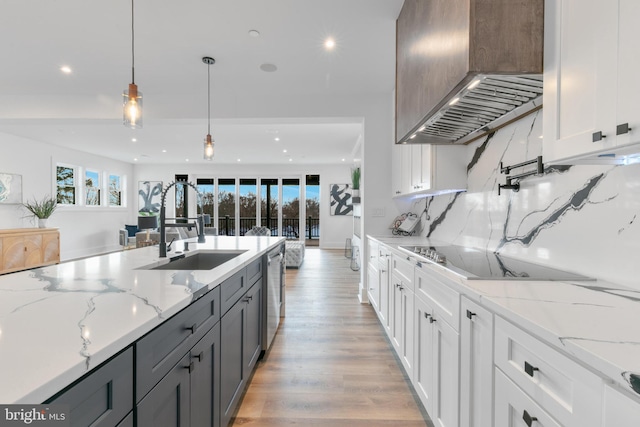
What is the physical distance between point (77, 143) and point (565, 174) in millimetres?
9048

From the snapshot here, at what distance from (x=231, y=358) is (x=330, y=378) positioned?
2.95 feet

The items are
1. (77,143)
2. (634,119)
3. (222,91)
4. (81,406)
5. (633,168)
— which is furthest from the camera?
(77,143)

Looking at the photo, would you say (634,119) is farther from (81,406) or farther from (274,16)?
(274,16)

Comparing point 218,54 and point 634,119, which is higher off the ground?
point 218,54

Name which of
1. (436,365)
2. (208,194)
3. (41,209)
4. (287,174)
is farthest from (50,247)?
(436,365)

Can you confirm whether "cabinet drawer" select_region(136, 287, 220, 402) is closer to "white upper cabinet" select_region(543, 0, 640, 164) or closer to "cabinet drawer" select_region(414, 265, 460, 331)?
"cabinet drawer" select_region(414, 265, 460, 331)

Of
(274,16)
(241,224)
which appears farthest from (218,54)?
(241,224)

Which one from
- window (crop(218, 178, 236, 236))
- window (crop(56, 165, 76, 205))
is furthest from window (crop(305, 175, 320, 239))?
window (crop(56, 165, 76, 205))

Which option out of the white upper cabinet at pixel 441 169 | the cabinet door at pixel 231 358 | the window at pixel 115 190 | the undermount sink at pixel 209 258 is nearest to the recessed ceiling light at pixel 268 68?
the white upper cabinet at pixel 441 169

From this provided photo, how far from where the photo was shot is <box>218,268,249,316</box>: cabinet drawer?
1415 millimetres

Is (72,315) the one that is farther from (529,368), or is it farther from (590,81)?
(590,81)

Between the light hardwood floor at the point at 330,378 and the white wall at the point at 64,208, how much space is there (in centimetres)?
684

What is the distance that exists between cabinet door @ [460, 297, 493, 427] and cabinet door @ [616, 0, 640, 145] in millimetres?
688

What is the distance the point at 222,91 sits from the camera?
12.8 ft
